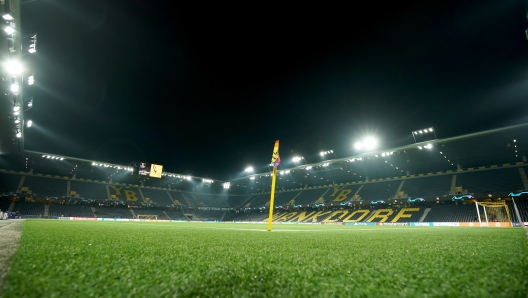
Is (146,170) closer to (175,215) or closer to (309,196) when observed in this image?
(175,215)

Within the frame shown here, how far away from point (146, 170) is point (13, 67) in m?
29.9

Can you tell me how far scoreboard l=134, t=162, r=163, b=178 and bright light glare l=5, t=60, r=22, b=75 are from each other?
29.2 m

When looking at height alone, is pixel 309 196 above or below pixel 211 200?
above

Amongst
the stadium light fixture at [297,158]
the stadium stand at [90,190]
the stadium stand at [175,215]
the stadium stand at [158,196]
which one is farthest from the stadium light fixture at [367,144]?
the stadium stand at [90,190]

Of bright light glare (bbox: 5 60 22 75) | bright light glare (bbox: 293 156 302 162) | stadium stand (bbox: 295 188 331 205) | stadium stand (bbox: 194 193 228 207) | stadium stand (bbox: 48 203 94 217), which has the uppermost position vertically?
bright light glare (bbox: 293 156 302 162)

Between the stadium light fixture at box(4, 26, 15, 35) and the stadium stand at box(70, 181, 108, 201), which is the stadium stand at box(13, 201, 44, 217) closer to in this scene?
the stadium stand at box(70, 181, 108, 201)

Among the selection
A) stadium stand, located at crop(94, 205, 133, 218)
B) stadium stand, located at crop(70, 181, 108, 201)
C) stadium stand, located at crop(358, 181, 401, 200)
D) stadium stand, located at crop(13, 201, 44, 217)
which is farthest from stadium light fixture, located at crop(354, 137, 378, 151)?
stadium stand, located at crop(13, 201, 44, 217)

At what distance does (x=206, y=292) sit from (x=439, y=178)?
39.4 m

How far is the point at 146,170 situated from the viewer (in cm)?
3922

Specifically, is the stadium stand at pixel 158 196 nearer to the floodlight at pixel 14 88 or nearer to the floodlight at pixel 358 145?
the floodlight at pixel 14 88

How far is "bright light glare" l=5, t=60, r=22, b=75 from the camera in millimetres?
11329

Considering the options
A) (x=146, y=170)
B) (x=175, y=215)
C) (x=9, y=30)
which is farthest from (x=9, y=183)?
(x=9, y=30)

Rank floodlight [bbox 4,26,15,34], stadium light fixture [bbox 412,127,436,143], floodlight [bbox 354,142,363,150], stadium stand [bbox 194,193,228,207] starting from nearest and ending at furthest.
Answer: floodlight [bbox 4,26,15,34] < stadium light fixture [bbox 412,127,436,143] < floodlight [bbox 354,142,363,150] < stadium stand [bbox 194,193,228,207]

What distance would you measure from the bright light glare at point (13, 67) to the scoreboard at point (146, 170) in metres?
29.2
